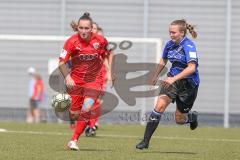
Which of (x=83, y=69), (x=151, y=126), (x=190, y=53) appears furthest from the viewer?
(x=83, y=69)

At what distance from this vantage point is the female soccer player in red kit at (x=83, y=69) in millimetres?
11211

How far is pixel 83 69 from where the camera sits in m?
11.6

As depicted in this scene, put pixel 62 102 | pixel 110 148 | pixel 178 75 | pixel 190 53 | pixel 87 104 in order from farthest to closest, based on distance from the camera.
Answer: pixel 110 148, pixel 87 104, pixel 62 102, pixel 190 53, pixel 178 75

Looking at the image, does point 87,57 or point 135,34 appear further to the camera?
point 135,34

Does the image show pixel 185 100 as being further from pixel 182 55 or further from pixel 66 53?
pixel 66 53

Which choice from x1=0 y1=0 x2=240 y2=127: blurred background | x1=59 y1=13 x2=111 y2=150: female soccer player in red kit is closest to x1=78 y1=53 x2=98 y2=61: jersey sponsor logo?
x1=59 y1=13 x2=111 y2=150: female soccer player in red kit

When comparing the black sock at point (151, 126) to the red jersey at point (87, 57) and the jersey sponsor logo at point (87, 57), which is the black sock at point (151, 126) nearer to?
the red jersey at point (87, 57)

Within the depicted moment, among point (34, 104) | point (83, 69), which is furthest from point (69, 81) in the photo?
point (34, 104)

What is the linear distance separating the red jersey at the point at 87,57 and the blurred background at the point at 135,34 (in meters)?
10.7

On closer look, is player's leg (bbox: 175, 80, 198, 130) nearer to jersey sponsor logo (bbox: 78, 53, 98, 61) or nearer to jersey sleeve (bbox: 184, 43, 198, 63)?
jersey sleeve (bbox: 184, 43, 198, 63)

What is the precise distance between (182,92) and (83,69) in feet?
4.66

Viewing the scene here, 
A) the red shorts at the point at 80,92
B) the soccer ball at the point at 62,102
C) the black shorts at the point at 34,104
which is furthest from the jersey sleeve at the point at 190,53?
the black shorts at the point at 34,104

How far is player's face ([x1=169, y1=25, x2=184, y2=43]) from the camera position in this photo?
10977 millimetres

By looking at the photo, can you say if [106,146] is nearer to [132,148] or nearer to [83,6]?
[132,148]
